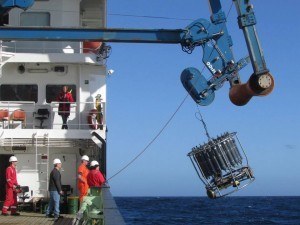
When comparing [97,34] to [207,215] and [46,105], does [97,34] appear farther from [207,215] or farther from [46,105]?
[207,215]

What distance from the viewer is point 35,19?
1858cm

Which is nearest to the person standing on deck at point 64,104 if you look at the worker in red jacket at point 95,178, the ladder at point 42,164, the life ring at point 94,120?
the life ring at point 94,120

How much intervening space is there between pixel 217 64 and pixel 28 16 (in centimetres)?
777

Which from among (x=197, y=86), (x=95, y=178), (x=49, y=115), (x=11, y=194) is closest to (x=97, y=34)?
(x=197, y=86)

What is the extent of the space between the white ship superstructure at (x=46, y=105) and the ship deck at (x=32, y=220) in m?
2.18

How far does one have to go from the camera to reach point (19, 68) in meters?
17.7

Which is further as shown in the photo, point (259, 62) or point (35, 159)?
point (35, 159)

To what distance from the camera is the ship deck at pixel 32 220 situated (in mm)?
13164

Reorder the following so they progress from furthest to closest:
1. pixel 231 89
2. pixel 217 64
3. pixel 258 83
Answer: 1. pixel 217 64
2. pixel 231 89
3. pixel 258 83

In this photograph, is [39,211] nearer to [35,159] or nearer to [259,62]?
[35,159]

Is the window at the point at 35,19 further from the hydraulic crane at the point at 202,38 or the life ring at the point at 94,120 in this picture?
the life ring at the point at 94,120

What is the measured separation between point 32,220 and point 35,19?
7.70 metres

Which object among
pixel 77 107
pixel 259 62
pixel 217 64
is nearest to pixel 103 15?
pixel 77 107

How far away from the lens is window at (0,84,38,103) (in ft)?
58.3
